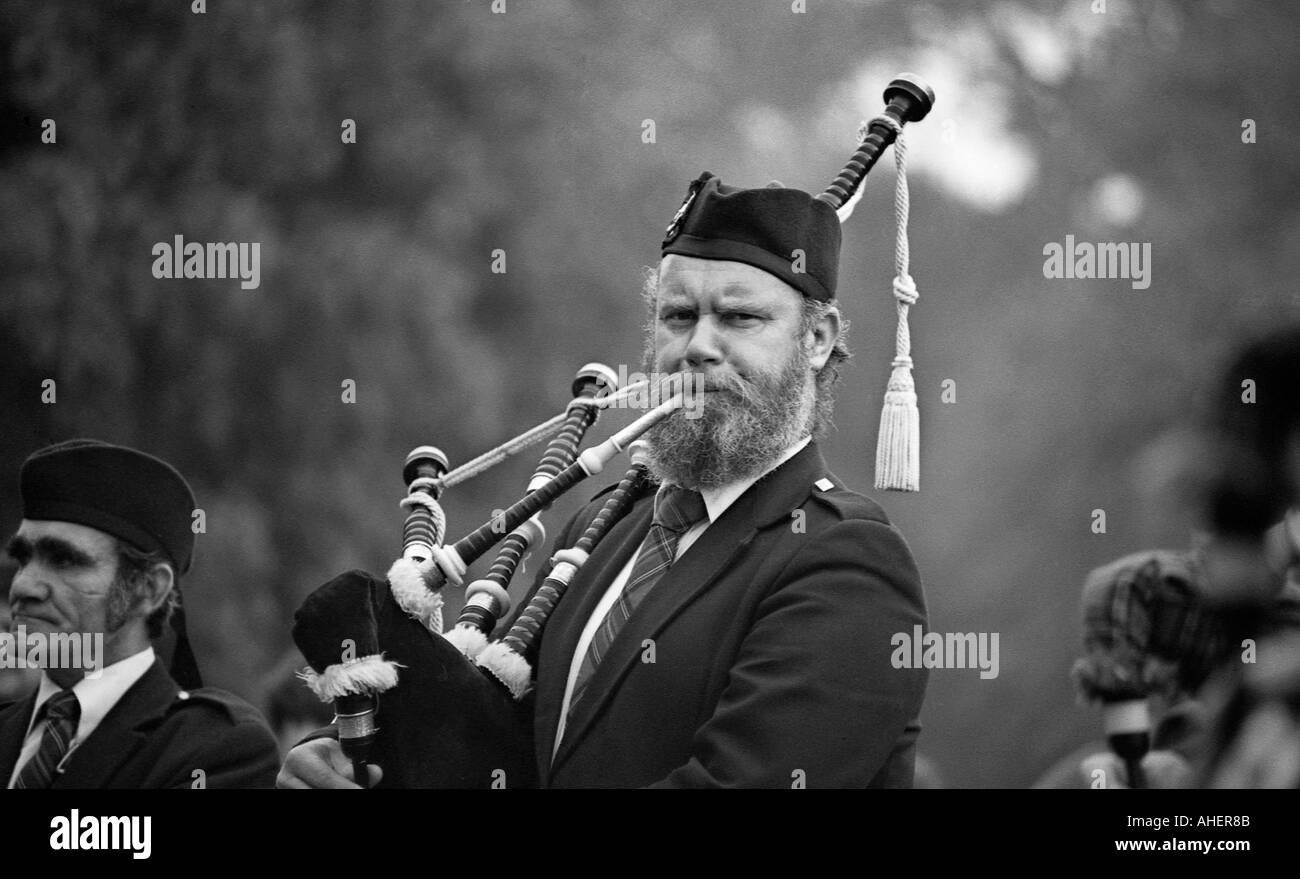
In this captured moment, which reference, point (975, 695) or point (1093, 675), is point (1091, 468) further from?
point (1093, 675)

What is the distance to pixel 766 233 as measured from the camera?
296 cm

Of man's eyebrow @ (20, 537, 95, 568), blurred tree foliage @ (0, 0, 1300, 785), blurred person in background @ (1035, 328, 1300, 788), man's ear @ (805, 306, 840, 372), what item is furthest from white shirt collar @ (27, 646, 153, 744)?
blurred tree foliage @ (0, 0, 1300, 785)

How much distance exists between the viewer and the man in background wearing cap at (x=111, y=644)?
3.18 metres

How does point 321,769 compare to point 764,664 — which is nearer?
point 764,664

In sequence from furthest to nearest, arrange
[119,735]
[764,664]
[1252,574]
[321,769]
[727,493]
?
[119,735] < [727,493] < [321,769] < [764,664] < [1252,574]

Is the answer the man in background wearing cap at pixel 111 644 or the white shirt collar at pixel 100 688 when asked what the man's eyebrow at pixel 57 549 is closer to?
the man in background wearing cap at pixel 111 644

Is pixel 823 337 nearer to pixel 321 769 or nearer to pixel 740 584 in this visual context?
pixel 740 584

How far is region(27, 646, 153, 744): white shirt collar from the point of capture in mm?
3229

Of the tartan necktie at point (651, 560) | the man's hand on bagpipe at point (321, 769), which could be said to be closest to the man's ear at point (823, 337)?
the tartan necktie at point (651, 560)

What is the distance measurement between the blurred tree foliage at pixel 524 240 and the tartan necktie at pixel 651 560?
3.97m

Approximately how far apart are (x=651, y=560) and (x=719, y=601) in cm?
23

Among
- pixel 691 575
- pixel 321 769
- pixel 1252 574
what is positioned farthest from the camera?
pixel 691 575

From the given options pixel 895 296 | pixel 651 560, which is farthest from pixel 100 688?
pixel 895 296

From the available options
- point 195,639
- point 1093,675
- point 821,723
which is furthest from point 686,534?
point 195,639
